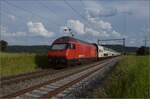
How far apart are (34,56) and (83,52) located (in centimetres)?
799

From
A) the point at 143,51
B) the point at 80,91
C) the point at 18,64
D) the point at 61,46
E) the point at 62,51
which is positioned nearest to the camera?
the point at 80,91

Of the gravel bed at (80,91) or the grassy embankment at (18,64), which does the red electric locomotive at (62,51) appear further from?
the gravel bed at (80,91)

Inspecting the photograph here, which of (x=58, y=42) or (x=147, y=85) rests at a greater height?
(x=58, y=42)

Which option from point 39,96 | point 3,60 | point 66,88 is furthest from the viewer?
point 3,60

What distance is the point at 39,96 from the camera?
13.6 metres

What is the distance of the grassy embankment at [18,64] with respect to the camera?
28.6m

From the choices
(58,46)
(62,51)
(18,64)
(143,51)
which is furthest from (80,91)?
(143,51)

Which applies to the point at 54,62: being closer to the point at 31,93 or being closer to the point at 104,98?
the point at 31,93

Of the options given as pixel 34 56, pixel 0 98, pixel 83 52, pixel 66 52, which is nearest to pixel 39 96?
pixel 0 98

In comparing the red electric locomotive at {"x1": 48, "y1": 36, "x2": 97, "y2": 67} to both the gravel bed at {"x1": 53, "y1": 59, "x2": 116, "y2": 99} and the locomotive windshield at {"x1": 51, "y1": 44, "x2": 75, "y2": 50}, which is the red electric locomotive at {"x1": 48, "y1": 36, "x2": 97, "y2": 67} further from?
the gravel bed at {"x1": 53, "y1": 59, "x2": 116, "y2": 99}

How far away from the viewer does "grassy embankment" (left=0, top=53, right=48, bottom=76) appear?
2858 centimetres

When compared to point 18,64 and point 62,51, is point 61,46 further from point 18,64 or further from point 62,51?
point 18,64

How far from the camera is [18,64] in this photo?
31.3 meters

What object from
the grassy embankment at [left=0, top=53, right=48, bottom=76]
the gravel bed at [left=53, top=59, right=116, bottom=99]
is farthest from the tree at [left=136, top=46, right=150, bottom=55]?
the gravel bed at [left=53, top=59, right=116, bottom=99]
